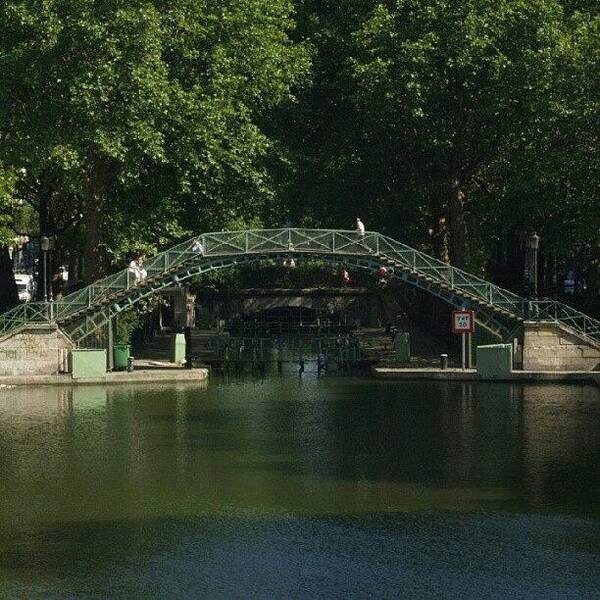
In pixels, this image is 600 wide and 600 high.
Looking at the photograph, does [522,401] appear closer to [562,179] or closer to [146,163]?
[562,179]

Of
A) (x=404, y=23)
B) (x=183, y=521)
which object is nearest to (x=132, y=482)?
(x=183, y=521)

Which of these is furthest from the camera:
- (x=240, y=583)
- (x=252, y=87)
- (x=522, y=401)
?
(x=252, y=87)

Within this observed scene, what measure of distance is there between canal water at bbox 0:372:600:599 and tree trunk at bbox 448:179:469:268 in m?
17.4

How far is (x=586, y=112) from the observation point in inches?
2138

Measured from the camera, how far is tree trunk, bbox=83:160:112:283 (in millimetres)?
57469

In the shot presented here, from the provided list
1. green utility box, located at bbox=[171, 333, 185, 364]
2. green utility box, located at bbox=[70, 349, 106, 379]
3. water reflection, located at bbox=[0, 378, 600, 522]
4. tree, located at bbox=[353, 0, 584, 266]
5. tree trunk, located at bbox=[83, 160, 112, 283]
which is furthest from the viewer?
tree, located at bbox=[353, 0, 584, 266]

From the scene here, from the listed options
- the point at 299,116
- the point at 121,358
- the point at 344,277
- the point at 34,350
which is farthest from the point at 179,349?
the point at 344,277

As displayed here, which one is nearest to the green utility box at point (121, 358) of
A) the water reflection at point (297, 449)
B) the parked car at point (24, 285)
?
the water reflection at point (297, 449)

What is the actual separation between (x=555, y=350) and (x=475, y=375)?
3.02 m

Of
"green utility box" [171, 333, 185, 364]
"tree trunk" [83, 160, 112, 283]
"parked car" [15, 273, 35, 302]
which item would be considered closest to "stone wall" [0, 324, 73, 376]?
"green utility box" [171, 333, 185, 364]

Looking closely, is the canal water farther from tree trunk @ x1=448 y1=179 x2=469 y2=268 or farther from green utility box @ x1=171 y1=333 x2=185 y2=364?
tree trunk @ x1=448 y1=179 x2=469 y2=268

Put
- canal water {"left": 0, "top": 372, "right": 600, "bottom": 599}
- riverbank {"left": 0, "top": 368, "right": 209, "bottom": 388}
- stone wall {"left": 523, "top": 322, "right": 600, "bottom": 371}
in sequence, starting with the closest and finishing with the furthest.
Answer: canal water {"left": 0, "top": 372, "right": 600, "bottom": 599} < riverbank {"left": 0, "top": 368, "right": 209, "bottom": 388} < stone wall {"left": 523, "top": 322, "right": 600, "bottom": 371}

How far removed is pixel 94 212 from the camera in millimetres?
57469

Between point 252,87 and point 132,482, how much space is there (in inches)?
1215
